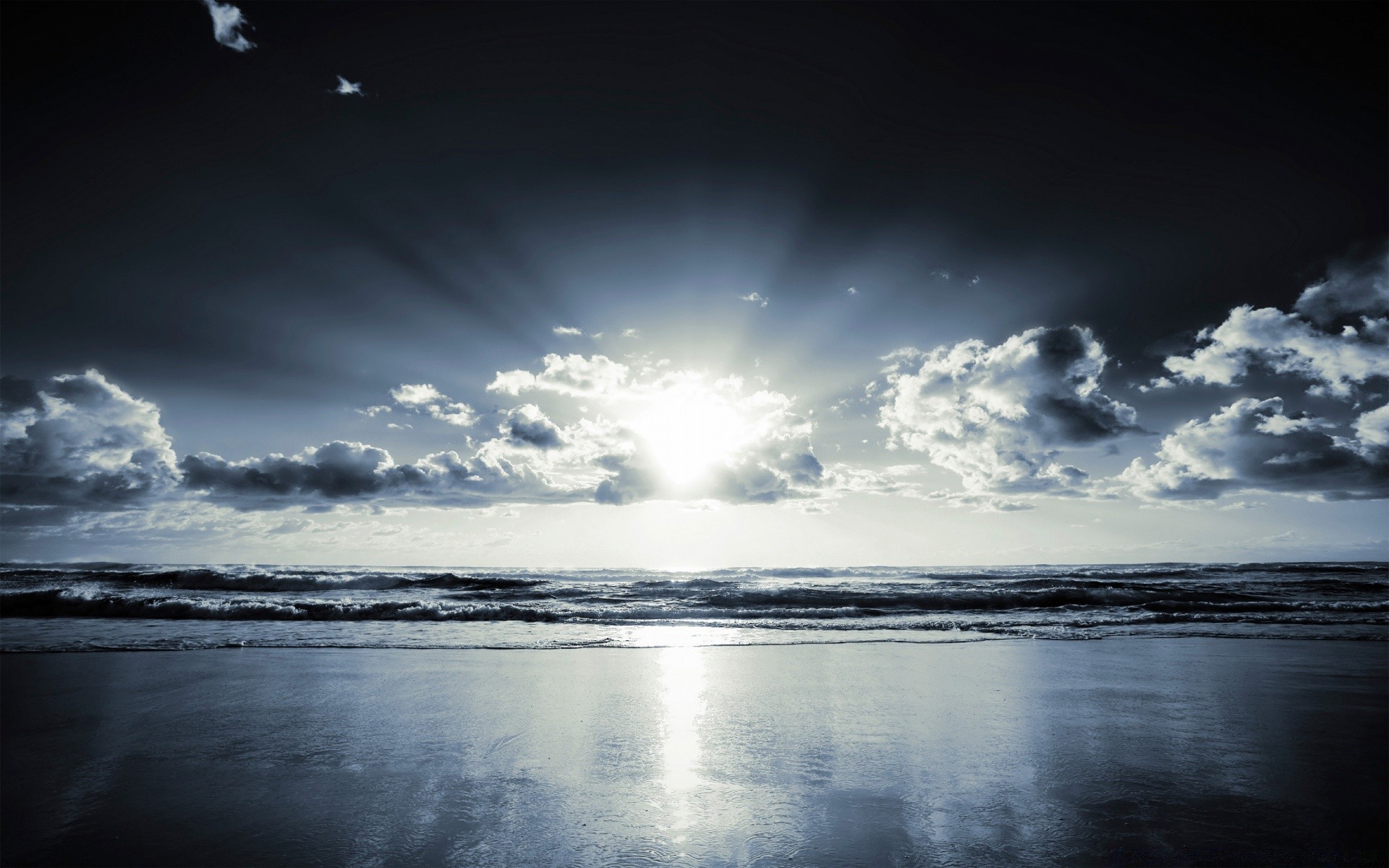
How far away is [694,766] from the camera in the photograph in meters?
5.02

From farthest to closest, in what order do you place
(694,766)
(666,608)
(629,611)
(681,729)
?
(666,608)
(629,611)
(681,729)
(694,766)

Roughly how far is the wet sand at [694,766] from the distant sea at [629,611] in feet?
12.9

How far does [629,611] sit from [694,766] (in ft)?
49.4

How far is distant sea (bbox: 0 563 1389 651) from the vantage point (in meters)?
12.7

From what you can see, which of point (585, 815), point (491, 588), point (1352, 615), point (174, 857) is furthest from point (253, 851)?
point (491, 588)

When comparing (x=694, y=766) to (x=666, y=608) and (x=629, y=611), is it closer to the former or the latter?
(x=629, y=611)

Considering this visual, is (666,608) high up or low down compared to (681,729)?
down

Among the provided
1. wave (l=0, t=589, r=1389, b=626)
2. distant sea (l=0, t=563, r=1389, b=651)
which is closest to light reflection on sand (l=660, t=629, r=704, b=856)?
distant sea (l=0, t=563, r=1389, b=651)

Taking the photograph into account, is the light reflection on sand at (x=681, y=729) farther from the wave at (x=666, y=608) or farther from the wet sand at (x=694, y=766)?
the wave at (x=666, y=608)

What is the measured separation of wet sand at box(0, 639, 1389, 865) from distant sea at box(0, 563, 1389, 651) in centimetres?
394

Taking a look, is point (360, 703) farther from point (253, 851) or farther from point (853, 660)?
point (853, 660)

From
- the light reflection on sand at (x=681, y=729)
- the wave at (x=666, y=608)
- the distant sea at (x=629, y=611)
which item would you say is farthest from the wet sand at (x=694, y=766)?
the wave at (x=666, y=608)

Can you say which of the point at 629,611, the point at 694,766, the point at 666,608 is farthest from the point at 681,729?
the point at 666,608

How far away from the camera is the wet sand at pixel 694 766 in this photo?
3.70m
